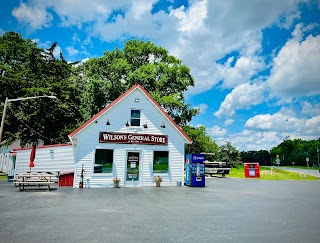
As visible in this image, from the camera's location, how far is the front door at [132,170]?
19031mm

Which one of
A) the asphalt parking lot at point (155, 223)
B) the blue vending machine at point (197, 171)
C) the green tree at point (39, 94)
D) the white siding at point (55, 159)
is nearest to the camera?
A: the asphalt parking lot at point (155, 223)

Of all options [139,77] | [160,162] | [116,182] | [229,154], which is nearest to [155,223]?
[116,182]

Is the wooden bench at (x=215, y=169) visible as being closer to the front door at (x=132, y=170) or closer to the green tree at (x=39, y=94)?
the front door at (x=132, y=170)

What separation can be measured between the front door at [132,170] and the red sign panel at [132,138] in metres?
1.16

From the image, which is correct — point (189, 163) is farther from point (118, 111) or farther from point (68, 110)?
point (68, 110)

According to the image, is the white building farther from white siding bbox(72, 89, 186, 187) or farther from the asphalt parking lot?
the asphalt parking lot

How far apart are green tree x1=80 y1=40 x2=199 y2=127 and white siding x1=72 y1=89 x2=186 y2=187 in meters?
12.0

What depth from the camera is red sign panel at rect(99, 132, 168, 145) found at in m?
18.6

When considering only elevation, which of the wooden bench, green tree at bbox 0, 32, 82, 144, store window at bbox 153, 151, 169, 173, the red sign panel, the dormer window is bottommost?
the wooden bench

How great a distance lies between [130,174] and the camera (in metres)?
19.1

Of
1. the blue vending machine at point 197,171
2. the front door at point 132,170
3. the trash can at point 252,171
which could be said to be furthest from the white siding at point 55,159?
the trash can at point 252,171

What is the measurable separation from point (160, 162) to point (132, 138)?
3.07 m

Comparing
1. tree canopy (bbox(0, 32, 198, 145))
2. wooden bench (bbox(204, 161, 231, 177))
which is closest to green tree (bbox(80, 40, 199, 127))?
tree canopy (bbox(0, 32, 198, 145))

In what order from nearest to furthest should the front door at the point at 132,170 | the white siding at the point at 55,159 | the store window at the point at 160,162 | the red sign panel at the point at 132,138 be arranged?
1. the red sign panel at the point at 132,138
2. the front door at the point at 132,170
3. the store window at the point at 160,162
4. the white siding at the point at 55,159
